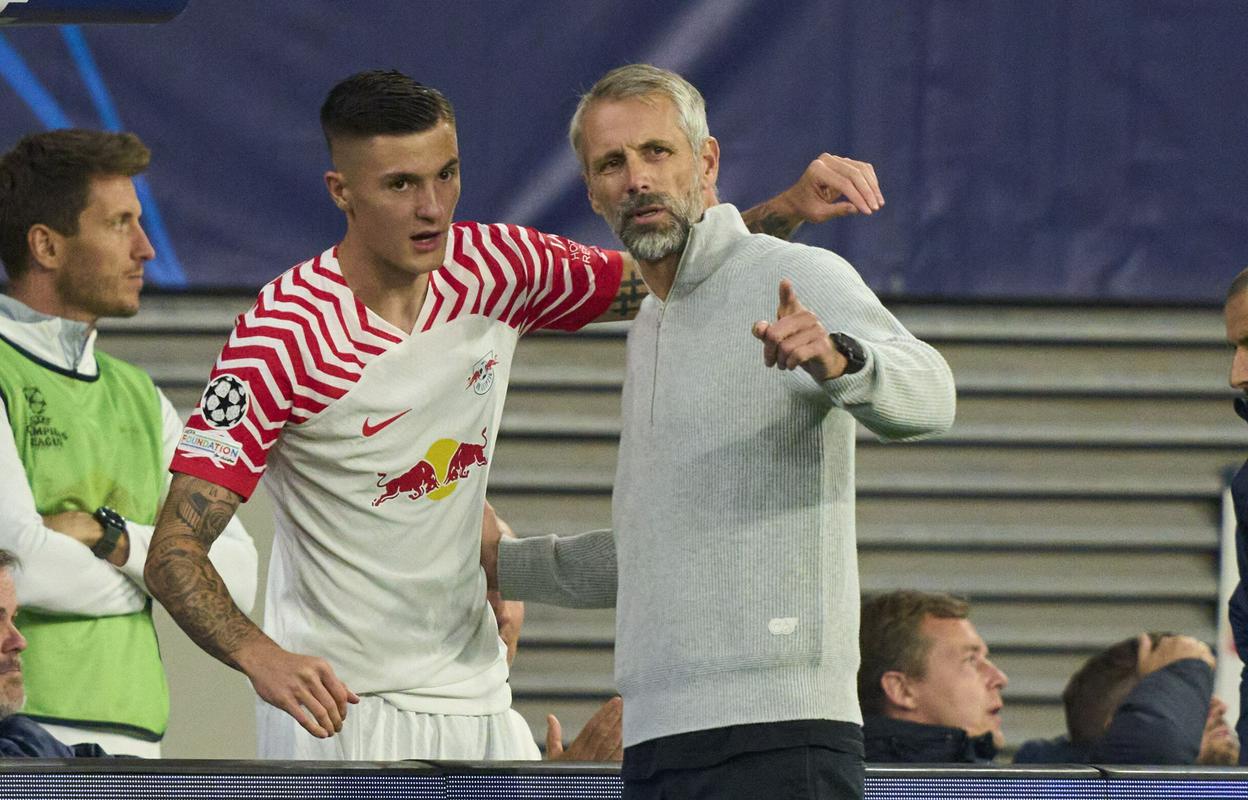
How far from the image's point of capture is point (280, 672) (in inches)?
122

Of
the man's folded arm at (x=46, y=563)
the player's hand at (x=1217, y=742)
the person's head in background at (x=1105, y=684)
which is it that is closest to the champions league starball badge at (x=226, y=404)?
the man's folded arm at (x=46, y=563)

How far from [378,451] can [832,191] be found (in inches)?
38.3

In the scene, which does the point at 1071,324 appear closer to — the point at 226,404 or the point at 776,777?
the point at 226,404

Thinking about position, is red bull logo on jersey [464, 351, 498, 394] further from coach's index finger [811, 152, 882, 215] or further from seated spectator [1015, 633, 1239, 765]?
seated spectator [1015, 633, 1239, 765]

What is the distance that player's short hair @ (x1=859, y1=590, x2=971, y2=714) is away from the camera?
4.85 metres

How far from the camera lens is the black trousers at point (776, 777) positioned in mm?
2855

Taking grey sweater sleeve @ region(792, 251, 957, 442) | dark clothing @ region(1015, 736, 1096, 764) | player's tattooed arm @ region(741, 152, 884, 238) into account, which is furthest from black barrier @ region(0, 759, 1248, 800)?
dark clothing @ region(1015, 736, 1096, 764)

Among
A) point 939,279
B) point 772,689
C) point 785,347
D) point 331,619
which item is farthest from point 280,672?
point 939,279

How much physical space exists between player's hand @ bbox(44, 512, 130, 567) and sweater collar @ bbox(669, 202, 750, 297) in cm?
193

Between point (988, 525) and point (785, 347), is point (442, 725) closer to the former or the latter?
point (785, 347)

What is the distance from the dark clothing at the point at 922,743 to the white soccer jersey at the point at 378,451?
1.07 m

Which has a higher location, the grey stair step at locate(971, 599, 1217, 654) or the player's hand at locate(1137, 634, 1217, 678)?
the grey stair step at locate(971, 599, 1217, 654)

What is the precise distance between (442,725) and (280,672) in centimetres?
60

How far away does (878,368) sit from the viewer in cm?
271
